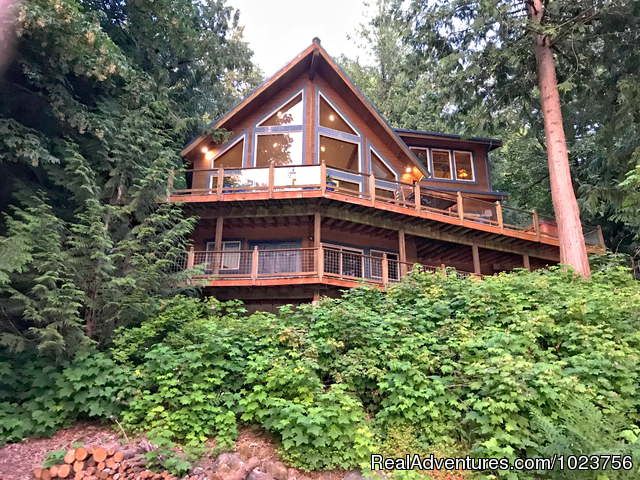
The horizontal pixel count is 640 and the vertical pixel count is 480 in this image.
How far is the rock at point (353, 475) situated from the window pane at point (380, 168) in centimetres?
1266

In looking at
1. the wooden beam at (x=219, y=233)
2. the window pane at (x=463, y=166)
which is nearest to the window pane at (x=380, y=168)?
the window pane at (x=463, y=166)

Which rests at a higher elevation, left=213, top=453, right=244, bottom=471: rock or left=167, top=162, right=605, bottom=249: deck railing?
left=167, top=162, right=605, bottom=249: deck railing

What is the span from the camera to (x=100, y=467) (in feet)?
16.8

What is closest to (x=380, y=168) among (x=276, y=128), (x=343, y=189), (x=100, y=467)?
(x=343, y=189)

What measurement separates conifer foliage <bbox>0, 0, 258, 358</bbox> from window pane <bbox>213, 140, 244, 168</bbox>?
5053 millimetres

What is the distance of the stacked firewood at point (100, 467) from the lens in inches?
197

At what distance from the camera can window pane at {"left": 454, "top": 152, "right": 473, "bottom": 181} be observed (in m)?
20.7

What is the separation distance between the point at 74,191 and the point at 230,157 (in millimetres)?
A: 8307

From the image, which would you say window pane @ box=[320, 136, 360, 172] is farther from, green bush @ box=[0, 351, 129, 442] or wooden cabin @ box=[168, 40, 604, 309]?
green bush @ box=[0, 351, 129, 442]

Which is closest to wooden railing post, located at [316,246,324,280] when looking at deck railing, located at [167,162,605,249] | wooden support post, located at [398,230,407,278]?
deck railing, located at [167,162,605,249]

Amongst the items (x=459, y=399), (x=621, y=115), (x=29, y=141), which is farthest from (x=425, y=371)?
(x=621, y=115)

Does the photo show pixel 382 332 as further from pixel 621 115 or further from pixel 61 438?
pixel 621 115

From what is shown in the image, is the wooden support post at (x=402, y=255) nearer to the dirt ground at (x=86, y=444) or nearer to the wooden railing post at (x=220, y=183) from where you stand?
the wooden railing post at (x=220, y=183)

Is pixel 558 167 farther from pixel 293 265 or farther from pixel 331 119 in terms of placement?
pixel 293 265
